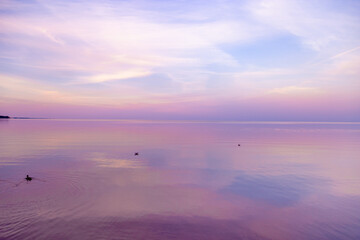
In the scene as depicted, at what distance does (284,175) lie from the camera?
20.2 metres

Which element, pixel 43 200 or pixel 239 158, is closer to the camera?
pixel 43 200

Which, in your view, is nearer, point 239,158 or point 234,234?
point 234,234

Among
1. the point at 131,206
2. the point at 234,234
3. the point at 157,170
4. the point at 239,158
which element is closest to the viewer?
the point at 234,234

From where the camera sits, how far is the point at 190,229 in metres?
10.5

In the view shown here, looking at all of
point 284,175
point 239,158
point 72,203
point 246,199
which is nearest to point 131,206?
point 72,203

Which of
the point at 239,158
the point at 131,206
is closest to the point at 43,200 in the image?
the point at 131,206

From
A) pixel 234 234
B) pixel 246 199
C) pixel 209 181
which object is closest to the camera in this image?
pixel 234 234

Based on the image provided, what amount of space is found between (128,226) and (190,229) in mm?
2837

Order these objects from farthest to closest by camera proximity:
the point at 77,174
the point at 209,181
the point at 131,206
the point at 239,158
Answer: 1. the point at 239,158
2. the point at 77,174
3. the point at 209,181
4. the point at 131,206

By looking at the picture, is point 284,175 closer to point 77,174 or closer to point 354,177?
point 354,177

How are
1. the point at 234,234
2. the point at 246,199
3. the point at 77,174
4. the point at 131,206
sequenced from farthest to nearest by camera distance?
the point at 77,174, the point at 246,199, the point at 131,206, the point at 234,234

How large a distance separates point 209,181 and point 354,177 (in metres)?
12.9

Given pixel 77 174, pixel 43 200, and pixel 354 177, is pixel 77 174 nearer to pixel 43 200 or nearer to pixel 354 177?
pixel 43 200

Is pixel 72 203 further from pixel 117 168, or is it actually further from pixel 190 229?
pixel 117 168
